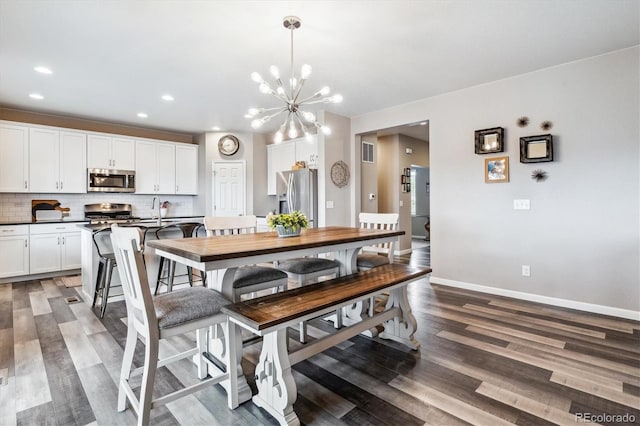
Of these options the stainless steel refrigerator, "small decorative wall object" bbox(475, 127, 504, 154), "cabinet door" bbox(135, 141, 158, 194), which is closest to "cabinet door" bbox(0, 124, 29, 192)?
"cabinet door" bbox(135, 141, 158, 194)

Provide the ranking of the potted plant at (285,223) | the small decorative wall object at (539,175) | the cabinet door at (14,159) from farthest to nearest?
the cabinet door at (14,159)
the small decorative wall object at (539,175)
the potted plant at (285,223)

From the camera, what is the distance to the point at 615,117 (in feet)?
10.4

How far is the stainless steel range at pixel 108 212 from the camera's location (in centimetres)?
563

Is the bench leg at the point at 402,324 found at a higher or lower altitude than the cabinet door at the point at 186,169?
lower

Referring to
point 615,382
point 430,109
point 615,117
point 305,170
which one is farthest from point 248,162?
point 615,382

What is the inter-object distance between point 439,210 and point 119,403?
407 centimetres

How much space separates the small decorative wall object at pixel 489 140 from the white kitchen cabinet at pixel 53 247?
19.6ft

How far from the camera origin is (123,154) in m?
5.73

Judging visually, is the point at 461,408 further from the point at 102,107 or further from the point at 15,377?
the point at 102,107

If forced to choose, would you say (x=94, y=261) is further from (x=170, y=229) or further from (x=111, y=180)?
(x=111, y=180)

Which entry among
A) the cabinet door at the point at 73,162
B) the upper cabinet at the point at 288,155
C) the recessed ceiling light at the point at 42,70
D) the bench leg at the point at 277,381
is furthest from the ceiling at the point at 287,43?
the bench leg at the point at 277,381

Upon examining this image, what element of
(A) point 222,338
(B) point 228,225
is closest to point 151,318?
(A) point 222,338

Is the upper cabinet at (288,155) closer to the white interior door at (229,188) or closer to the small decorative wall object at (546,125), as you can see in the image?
the white interior door at (229,188)

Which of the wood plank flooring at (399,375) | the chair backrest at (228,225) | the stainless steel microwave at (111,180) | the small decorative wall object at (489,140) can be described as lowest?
the wood plank flooring at (399,375)
